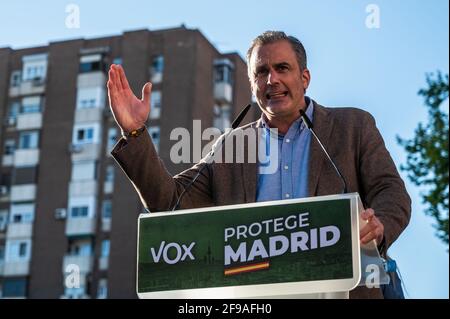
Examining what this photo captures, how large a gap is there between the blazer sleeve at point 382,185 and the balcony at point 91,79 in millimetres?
A: 43146

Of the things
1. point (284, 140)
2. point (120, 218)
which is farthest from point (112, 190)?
point (284, 140)

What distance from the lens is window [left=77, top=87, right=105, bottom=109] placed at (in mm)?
45875

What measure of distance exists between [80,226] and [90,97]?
6446 millimetres

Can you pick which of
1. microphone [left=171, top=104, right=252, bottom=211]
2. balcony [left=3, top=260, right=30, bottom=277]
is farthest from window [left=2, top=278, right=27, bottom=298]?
microphone [left=171, top=104, right=252, bottom=211]

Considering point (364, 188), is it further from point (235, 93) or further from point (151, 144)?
point (235, 93)

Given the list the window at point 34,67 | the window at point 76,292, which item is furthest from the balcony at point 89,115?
the window at point 76,292

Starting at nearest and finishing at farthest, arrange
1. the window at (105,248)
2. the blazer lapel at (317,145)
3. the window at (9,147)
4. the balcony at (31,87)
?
1. the blazer lapel at (317,145)
2. the window at (105,248)
3. the window at (9,147)
4. the balcony at (31,87)

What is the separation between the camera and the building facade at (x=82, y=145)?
43875mm

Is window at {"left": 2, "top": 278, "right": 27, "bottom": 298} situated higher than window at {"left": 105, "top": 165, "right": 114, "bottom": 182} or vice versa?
window at {"left": 105, "top": 165, "right": 114, "bottom": 182}

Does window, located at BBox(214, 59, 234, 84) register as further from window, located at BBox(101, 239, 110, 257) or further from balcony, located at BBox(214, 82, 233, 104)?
window, located at BBox(101, 239, 110, 257)

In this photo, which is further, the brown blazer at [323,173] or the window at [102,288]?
the window at [102,288]

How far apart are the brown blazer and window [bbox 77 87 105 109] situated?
4246cm

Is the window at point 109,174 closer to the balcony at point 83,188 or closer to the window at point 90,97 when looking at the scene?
the balcony at point 83,188

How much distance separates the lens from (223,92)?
47.0 m
